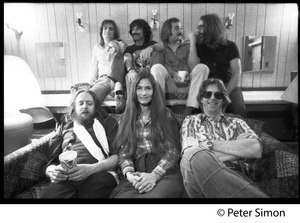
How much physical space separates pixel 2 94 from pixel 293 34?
1.59 metres

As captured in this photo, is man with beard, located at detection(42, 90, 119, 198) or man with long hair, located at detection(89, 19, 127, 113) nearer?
man with beard, located at detection(42, 90, 119, 198)

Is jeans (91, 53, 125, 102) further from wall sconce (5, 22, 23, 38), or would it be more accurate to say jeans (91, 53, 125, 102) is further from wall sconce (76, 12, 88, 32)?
wall sconce (5, 22, 23, 38)

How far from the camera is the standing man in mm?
1429

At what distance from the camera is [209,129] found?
4.66ft

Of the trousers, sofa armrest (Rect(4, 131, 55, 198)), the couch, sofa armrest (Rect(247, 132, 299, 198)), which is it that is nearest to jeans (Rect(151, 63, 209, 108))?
the couch

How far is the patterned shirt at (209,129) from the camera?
140 cm

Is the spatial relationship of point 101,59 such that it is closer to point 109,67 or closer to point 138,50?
point 109,67

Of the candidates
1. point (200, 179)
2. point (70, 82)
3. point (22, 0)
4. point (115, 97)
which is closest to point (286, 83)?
point (200, 179)

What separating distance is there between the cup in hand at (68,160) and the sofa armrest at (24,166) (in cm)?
20

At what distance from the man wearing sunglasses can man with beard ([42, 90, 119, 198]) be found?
390 millimetres

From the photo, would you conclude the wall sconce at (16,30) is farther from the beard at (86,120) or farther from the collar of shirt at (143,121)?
the collar of shirt at (143,121)

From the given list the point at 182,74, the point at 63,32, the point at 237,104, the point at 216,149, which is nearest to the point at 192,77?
the point at 182,74

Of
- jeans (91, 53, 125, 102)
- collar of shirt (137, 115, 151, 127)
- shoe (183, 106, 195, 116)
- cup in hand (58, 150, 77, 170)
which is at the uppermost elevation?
jeans (91, 53, 125, 102)

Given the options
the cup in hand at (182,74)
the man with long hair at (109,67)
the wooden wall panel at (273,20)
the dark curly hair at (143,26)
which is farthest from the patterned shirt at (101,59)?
the wooden wall panel at (273,20)
